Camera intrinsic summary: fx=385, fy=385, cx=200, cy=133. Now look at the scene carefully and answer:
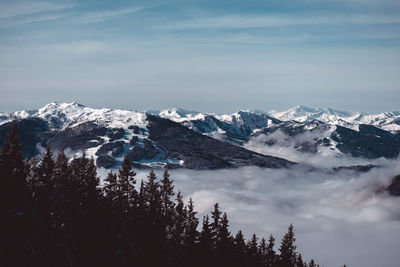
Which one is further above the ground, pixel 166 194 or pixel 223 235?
pixel 166 194

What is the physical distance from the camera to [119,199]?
72812 mm

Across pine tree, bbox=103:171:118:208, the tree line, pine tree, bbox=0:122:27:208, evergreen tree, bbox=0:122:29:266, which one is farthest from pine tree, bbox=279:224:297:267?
pine tree, bbox=0:122:27:208

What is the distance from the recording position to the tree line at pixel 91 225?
50.2 m

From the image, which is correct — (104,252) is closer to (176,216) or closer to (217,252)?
(176,216)

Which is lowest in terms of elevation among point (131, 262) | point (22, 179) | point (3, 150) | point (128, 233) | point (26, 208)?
point (131, 262)

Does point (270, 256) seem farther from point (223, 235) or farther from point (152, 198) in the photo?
point (152, 198)

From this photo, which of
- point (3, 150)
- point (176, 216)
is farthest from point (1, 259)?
point (176, 216)

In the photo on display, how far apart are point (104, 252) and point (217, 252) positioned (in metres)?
21.8

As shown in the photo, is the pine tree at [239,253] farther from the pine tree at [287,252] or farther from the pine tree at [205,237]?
the pine tree at [287,252]

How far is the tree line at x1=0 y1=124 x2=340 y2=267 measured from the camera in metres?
50.2

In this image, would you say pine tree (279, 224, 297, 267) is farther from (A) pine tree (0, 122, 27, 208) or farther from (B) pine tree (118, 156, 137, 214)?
(A) pine tree (0, 122, 27, 208)

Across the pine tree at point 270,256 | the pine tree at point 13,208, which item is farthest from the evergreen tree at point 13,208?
the pine tree at point 270,256

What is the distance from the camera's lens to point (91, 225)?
60875 mm

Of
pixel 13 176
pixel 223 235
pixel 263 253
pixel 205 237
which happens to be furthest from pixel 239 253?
pixel 13 176
